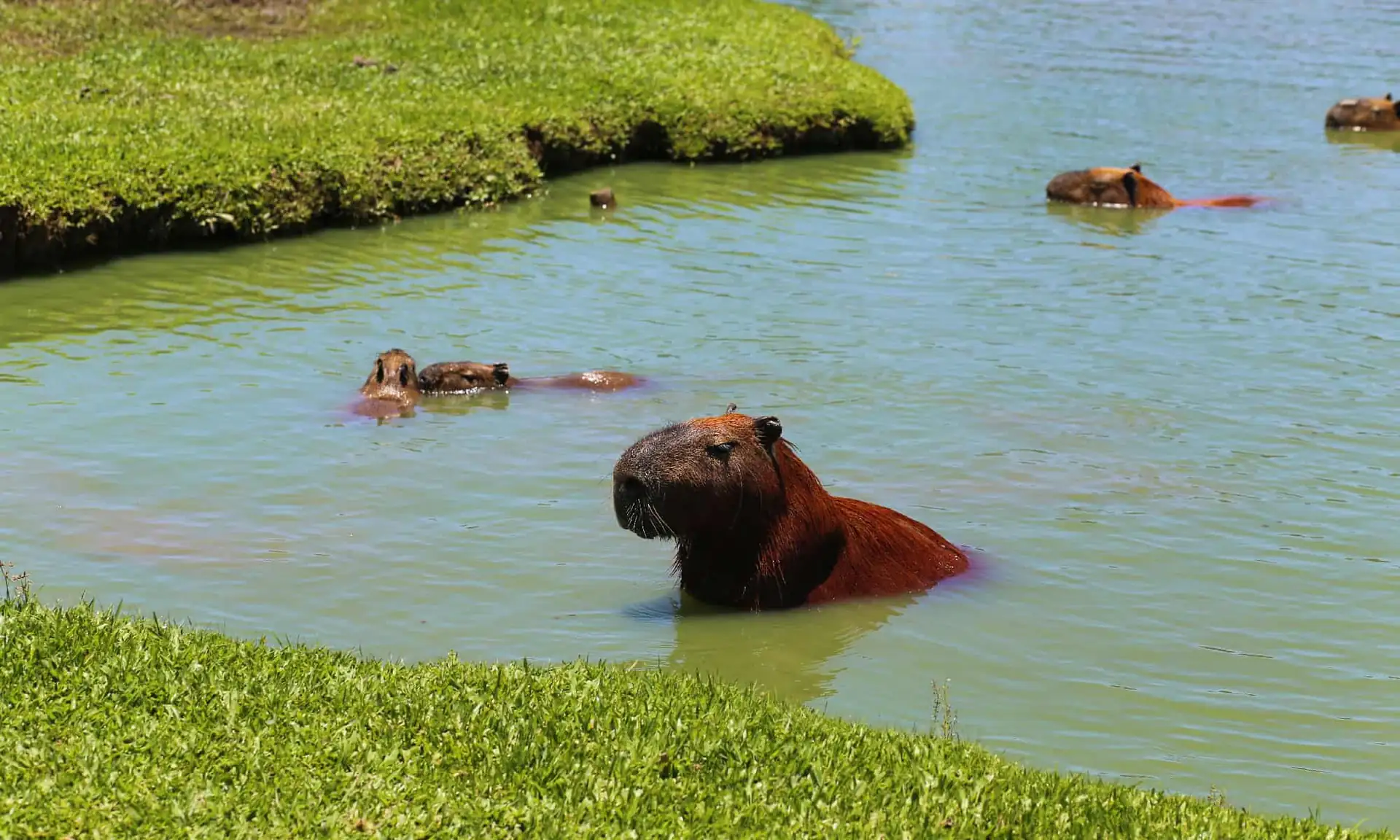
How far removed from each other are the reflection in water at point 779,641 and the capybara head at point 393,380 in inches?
177

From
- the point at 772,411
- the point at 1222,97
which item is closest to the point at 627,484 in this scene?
the point at 772,411

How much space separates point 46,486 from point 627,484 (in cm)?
431

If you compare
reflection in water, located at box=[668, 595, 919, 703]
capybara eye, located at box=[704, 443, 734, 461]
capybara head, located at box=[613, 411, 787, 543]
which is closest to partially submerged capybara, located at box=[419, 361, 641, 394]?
reflection in water, located at box=[668, 595, 919, 703]

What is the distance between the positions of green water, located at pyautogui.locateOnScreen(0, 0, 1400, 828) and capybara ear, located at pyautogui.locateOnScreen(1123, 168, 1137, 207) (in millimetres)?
603

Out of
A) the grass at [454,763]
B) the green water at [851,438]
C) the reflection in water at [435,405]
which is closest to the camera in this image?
the grass at [454,763]

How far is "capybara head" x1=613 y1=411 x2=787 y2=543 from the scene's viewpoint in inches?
352

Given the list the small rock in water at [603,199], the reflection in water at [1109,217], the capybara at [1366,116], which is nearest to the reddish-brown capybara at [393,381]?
the small rock in water at [603,199]

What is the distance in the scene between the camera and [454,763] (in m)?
6.45

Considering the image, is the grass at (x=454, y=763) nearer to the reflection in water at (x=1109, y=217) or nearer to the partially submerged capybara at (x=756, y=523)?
the partially submerged capybara at (x=756, y=523)

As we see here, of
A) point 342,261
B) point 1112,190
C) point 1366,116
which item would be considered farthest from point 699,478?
point 1366,116

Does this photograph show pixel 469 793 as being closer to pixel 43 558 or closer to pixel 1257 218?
pixel 43 558

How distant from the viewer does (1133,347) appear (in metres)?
Answer: 15.6

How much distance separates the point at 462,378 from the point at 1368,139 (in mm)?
17637

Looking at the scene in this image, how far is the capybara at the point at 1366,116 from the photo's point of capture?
88.3 feet
